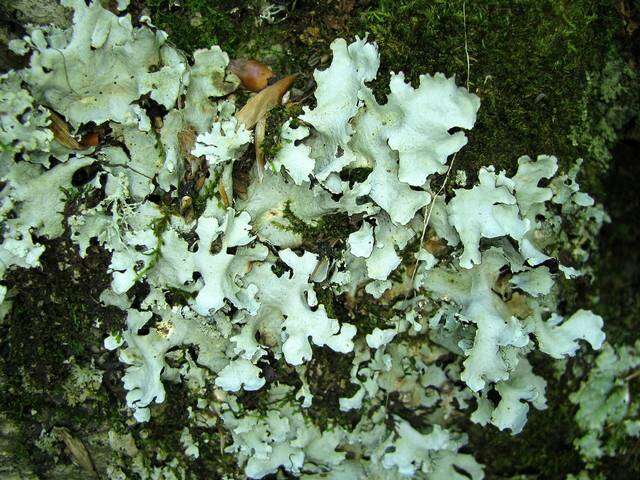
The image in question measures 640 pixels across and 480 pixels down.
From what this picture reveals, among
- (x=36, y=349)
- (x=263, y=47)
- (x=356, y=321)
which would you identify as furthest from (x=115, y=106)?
(x=356, y=321)

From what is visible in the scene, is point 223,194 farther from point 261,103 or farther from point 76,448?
point 76,448

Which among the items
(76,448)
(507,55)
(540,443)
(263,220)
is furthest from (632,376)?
(76,448)

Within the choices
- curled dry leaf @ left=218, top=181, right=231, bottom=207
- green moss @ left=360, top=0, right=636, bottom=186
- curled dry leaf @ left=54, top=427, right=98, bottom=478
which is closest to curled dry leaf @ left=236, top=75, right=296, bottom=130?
curled dry leaf @ left=218, top=181, right=231, bottom=207

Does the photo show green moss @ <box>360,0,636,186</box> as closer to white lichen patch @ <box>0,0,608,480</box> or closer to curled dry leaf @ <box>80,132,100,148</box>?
white lichen patch @ <box>0,0,608,480</box>

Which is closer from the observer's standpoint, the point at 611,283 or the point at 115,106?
the point at 115,106

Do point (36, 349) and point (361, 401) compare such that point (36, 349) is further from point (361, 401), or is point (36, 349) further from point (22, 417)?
point (361, 401)

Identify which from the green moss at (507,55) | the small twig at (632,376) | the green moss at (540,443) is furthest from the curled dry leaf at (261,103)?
the small twig at (632,376)
